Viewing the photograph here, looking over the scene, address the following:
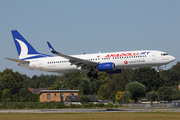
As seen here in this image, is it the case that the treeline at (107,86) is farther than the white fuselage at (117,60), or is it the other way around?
the treeline at (107,86)

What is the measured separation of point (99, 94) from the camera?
146000 millimetres

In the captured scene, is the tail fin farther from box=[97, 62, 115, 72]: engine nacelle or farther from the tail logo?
box=[97, 62, 115, 72]: engine nacelle

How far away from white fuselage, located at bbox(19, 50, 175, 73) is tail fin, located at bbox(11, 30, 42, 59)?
3672mm

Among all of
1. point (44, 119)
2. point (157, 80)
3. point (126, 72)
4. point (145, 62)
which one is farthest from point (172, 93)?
point (44, 119)

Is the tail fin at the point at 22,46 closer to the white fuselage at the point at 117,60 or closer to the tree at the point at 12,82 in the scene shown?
the white fuselage at the point at 117,60

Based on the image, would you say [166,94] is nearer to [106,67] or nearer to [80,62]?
[106,67]

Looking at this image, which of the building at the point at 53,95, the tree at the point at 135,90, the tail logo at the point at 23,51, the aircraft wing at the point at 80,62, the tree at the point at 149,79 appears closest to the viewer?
the aircraft wing at the point at 80,62

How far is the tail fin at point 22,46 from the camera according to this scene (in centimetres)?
5988

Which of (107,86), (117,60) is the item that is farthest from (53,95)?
(117,60)

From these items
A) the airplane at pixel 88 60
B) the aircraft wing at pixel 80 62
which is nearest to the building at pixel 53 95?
the airplane at pixel 88 60

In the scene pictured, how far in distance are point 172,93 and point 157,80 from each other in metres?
23.1

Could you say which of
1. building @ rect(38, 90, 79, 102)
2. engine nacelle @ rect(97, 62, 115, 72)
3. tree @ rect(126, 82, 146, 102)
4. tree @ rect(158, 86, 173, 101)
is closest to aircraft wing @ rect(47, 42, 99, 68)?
engine nacelle @ rect(97, 62, 115, 72)

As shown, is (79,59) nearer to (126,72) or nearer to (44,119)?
(44,119)

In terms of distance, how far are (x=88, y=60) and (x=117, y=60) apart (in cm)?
571
